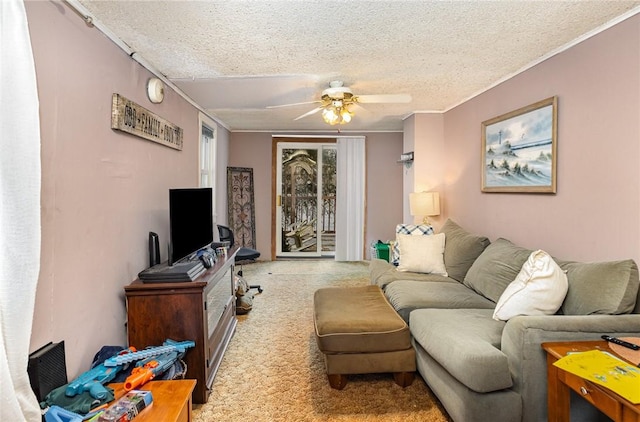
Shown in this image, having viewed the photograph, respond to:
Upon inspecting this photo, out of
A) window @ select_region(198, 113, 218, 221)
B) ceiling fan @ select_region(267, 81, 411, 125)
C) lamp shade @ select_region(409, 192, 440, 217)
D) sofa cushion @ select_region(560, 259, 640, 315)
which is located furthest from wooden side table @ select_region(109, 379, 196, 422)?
lamp shade @ select_region(409, 192, 440, 217)

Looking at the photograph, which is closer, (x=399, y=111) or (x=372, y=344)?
(x=372, y=344)

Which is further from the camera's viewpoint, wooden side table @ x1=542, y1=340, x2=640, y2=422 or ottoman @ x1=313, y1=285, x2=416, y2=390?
ottoman @ x1=313, y1=285, x2=416, y2=390

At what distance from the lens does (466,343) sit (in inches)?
72.3

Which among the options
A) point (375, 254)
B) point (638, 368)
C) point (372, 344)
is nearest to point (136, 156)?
point (372, 344)

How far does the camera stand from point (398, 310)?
2584 millimetres

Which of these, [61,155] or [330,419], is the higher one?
[61,155]

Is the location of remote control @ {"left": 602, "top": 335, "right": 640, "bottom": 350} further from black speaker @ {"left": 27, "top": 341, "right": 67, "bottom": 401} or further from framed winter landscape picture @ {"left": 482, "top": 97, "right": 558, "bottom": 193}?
black speaker @ {"left": 27, "top": 341, "right": 67, "bottom": 401}

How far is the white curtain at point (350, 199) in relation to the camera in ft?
19.9

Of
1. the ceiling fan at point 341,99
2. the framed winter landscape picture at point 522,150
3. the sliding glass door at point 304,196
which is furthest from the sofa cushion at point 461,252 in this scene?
the sliding glass door at point 304,196

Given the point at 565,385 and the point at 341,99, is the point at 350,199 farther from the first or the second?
the point at 565,385

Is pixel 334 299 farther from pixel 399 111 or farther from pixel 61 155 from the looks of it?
pixel 399 111

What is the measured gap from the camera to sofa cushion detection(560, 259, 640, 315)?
5.72 ft

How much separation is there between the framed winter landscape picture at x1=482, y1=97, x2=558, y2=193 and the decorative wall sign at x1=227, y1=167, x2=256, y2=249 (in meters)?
3.79

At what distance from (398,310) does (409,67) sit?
Answer: 6.29ft
